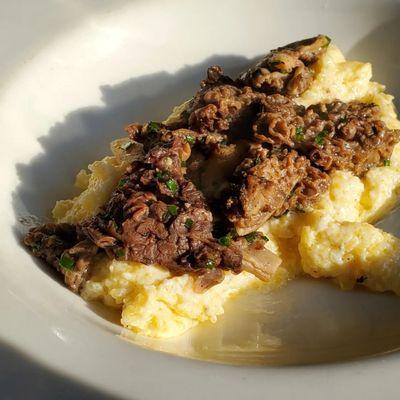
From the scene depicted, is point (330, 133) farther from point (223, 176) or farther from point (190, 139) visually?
point (190, 139)

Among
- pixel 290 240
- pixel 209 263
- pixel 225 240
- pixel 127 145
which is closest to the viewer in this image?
pixel 209 263

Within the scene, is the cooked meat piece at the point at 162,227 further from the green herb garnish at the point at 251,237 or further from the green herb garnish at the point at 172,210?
the green herb garnish at the point at 251,237

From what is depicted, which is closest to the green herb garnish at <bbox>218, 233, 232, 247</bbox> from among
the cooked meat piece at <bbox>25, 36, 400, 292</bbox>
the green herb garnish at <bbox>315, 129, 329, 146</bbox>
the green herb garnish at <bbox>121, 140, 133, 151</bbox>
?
the cooked meat piece at <bbox>25, 36, 400, 292</bbox>

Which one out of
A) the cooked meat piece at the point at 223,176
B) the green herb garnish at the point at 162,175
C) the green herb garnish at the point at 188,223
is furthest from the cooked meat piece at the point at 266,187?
the green herb garnish at the point at 162,175

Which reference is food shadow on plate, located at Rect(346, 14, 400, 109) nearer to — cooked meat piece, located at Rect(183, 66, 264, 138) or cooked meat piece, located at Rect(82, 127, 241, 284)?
cooked meat piece, located at Rect(183, 66, 264, 138)

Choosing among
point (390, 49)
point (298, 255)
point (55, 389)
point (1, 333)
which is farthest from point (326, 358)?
point (390, 49)

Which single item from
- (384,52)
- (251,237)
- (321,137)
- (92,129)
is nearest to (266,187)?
(251,237)
